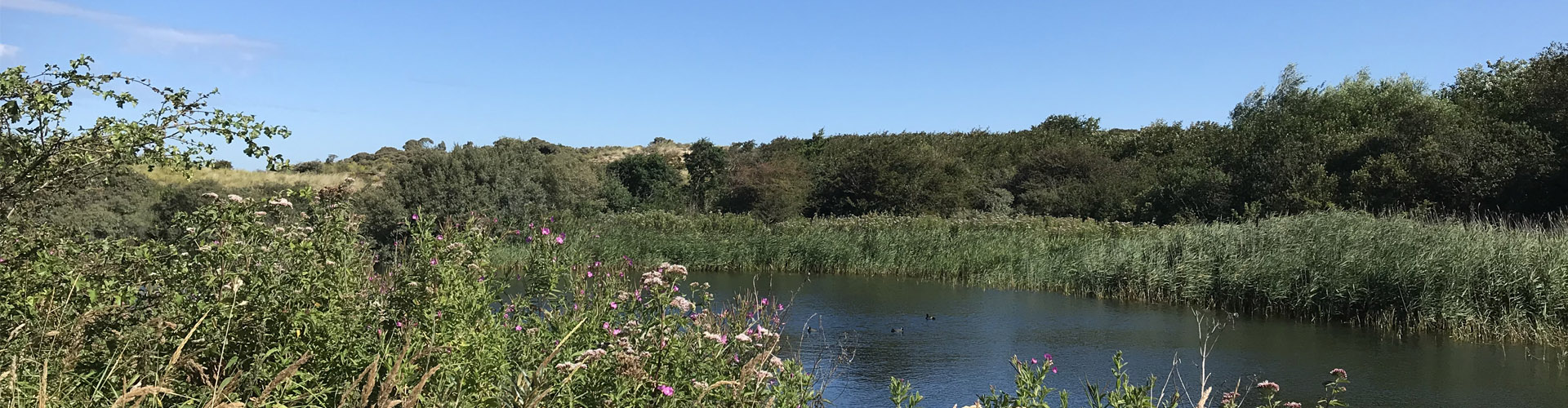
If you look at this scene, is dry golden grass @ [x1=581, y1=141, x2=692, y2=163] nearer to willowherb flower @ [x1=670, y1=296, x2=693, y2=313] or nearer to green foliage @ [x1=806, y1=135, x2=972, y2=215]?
green foliage @ [x1=806, y1=135, x2=972, y2=215]

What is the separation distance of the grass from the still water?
0.42 meters

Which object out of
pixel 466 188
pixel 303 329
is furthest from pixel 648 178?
pixel 303 329

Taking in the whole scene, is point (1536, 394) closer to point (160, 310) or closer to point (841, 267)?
point (160, 310)

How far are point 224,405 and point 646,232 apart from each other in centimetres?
1450

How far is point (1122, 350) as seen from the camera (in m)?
7.02

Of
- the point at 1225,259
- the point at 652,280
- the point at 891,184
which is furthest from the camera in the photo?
the point at 891,184

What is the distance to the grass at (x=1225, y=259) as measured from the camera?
8.92m

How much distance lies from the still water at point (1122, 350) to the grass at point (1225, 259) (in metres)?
0.42

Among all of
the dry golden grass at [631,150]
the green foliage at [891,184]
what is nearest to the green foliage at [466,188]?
the green foliage at [891,184]

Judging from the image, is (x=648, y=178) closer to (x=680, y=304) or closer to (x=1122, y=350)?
(x=1122, y=350)

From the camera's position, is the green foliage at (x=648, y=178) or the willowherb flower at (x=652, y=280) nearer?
the willowherb flower at (x=652, y=280)

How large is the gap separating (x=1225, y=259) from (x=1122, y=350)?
4.88 metres

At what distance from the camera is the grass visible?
29.3ft

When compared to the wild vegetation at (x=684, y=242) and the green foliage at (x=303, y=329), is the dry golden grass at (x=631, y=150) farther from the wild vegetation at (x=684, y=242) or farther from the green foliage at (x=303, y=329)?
the green foliage at (x=303, y=329)
